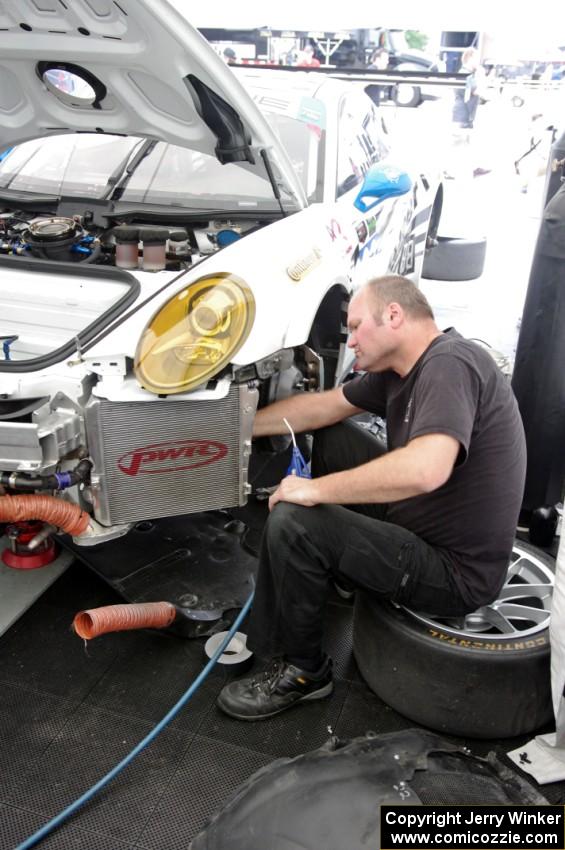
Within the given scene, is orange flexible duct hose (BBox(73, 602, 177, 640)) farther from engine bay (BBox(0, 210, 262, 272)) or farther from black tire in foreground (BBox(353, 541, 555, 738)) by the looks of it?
engine bay (BBox(0, 210, 262, 272))

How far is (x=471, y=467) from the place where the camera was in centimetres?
189

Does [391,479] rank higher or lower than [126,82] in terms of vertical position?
lower

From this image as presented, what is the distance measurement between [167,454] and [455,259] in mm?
4347

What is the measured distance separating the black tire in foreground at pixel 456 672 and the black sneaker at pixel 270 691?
180mm

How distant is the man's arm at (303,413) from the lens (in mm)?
2369

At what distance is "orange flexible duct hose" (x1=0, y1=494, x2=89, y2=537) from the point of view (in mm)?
1953

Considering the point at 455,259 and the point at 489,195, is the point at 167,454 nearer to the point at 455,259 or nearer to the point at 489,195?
the point at 455,259

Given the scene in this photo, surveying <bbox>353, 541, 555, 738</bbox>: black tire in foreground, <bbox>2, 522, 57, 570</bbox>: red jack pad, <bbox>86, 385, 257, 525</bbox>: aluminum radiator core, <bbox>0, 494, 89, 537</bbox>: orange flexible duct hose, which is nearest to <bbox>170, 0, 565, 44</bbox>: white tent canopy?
<bbox>2, 522, 57, 570</bbox>: red jack pad

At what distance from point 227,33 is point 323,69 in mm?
6893

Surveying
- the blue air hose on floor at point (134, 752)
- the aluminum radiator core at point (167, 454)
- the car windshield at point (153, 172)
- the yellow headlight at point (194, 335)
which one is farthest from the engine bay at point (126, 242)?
the blue air hose on floor at point (134, 752)

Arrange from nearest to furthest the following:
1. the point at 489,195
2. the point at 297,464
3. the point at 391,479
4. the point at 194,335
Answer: the point at 391,479 → the point at 194,335 → the point at 297,464 → the point at 489,195

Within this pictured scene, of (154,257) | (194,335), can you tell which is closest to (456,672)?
(194,335)

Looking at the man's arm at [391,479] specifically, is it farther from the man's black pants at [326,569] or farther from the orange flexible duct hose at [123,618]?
the orange flexible duct hose at [123,618]

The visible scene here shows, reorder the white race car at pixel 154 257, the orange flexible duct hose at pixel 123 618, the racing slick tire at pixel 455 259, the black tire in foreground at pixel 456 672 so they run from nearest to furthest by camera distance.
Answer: the black tire in foreground at pixel 456 672
the white race car at pixel 154 257
the orange flexible duct hose at pixel 123 618
the racing slick tire at pixel 455 259
